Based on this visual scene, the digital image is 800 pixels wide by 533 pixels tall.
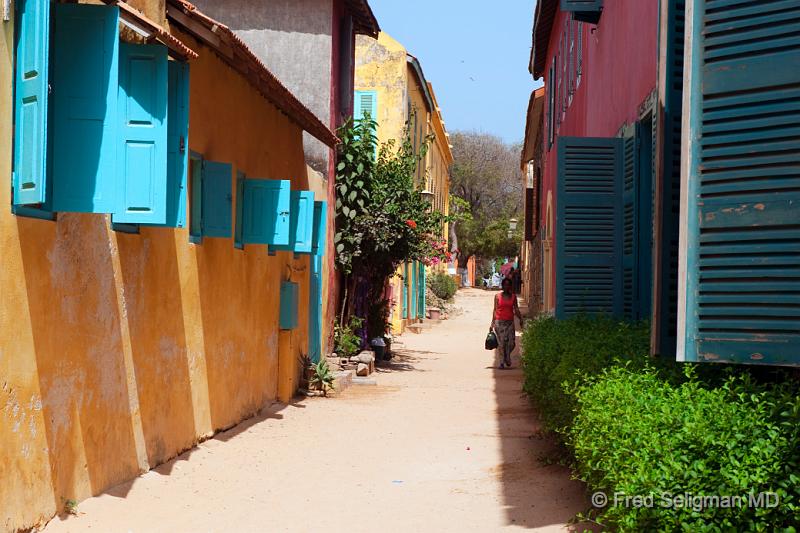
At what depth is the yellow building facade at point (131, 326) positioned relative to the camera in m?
5.61

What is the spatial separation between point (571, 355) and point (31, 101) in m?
4.08

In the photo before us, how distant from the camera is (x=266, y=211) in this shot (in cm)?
1116

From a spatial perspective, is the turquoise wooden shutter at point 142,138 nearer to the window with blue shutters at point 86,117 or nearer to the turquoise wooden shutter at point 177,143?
the window with blue shutters at point 86,117

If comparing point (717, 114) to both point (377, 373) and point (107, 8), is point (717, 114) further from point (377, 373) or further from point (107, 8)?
point (377, 373)

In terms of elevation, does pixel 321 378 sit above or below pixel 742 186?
below

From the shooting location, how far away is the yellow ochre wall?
561cm

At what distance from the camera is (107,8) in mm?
6184

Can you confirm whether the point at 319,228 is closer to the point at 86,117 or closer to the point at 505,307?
the point at 505,307

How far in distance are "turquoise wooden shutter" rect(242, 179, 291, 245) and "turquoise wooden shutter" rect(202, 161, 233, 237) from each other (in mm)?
1130

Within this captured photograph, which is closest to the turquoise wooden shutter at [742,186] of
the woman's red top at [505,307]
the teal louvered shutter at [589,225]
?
the teal louvered shutter at [589,225]

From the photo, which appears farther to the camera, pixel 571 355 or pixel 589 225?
pixel 589 225

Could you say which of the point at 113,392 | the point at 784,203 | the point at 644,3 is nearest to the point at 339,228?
the point at 644,3

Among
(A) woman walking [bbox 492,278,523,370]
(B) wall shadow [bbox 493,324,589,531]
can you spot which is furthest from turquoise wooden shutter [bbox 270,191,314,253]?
(A) woman walking [bbox 492,278,523,370]

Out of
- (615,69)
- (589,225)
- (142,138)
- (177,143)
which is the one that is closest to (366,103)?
(615,69)
